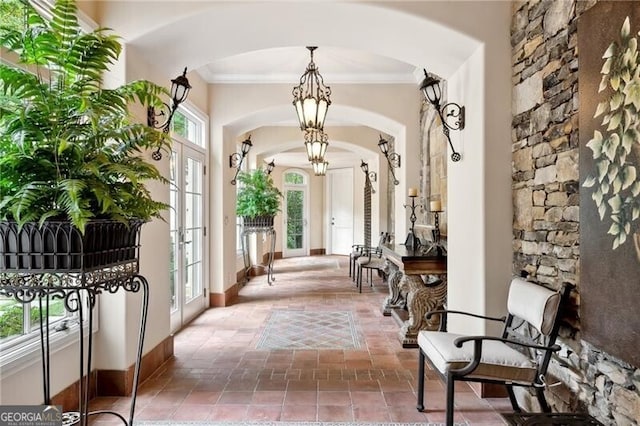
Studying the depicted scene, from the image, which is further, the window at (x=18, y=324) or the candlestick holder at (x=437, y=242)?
the candlestick holder at (x=437, y=242)

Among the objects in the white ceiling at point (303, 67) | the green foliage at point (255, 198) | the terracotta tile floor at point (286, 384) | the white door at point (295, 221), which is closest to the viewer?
the terracotta tile floor at point (286, 384)

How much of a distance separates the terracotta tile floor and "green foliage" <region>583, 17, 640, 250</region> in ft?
4.81

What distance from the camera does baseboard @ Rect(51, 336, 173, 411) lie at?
8.05 feet

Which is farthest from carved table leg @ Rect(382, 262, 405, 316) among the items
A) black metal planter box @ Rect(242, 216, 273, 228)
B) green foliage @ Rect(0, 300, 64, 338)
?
green foliage @ Rect(0, 300, 64, 338)

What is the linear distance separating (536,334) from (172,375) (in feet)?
8.55

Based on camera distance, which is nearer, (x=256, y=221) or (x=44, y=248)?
(x=44, y=248)

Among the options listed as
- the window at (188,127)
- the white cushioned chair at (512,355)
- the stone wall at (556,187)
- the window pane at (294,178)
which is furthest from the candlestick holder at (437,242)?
the window pane at (294,178)

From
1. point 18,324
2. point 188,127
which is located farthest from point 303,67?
point 18,324

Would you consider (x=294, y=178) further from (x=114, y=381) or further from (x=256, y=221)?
(x=114, y=381)

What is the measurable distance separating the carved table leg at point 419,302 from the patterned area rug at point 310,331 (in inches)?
19.0

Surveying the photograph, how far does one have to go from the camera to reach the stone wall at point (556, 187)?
1.89 metres

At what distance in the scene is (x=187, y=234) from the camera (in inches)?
186

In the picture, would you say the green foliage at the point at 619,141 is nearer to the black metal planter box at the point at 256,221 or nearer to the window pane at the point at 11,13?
the window pane at the point at 11,13

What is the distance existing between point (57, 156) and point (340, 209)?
1033 cm
